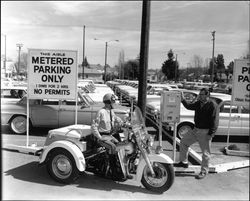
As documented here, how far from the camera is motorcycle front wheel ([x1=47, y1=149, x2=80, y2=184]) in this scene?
519 centimetres

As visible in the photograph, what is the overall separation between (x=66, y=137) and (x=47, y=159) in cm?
47

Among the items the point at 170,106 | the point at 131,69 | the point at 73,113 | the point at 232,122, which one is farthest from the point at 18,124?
the point at 131,69

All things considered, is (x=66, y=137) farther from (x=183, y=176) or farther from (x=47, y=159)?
(x=183, y=176)

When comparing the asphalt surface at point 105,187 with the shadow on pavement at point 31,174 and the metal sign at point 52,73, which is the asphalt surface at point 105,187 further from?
the metal sign at point 52,73

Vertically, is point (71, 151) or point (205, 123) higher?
point (205, 123)

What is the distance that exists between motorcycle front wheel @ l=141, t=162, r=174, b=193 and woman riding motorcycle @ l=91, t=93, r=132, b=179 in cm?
28

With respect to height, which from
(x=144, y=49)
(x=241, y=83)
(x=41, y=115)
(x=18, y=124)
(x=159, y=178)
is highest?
(x=144, y=49)

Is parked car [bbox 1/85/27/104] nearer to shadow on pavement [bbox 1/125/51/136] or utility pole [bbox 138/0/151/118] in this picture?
shadow on pavement [bbox 1/125/51/136]

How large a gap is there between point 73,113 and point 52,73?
2459 millimetres

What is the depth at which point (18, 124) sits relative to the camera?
943 cm

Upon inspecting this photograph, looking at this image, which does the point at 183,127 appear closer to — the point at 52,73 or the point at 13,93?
the point at 52,73

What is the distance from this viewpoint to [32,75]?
7.14 metres

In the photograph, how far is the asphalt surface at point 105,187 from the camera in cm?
477

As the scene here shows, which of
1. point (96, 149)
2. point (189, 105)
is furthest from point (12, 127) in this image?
point (189, 105)
